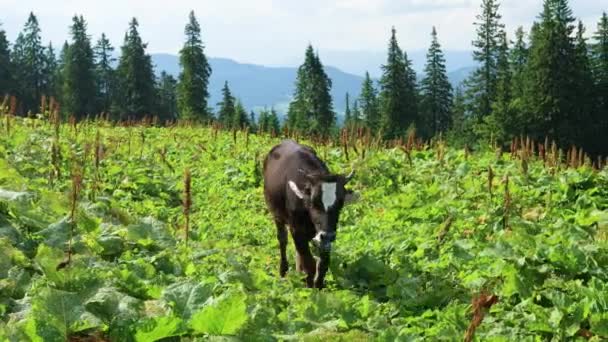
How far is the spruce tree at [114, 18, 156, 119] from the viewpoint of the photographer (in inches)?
3167

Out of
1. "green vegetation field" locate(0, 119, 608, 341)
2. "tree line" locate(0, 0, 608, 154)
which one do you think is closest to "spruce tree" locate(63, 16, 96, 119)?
"tree line" locate(0, 0, 608, 154)

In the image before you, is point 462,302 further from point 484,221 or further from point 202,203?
point 202,203

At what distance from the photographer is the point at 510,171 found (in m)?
15.7

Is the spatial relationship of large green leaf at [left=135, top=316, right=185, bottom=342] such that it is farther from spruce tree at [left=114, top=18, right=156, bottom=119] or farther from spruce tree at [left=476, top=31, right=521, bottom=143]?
spruce tree at [left=114, top=18, right=156, bottom=119]

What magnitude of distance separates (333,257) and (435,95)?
9175 centimetres

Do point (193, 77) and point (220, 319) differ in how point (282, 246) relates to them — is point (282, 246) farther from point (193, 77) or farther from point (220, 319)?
point (193, 77)

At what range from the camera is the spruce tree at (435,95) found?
318 feet

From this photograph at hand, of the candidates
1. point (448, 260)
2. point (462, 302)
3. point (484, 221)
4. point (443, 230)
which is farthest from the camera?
point (484, 221)

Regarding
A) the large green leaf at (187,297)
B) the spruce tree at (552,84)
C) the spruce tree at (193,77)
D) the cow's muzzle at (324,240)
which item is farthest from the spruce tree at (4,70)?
the large green leaf at (187,297)

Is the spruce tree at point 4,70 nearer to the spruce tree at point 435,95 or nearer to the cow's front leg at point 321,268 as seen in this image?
the spruce tree at point 435,95

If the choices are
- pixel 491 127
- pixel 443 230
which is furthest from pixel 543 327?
pixel 491 127

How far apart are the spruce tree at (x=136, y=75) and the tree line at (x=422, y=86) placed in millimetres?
123

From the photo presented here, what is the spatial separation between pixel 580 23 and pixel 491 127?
55.6 ft

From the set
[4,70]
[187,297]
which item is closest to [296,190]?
[187,297]
